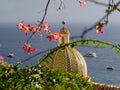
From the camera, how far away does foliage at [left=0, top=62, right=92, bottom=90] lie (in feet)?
9.71

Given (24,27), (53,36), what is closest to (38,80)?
(53,36)

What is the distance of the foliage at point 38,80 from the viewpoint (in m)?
2.96

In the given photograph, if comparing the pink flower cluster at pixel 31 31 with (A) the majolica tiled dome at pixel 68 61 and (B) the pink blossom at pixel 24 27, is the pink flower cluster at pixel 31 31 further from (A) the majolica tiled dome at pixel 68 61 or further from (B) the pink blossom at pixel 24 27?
(A) the majolica tiled dome at pixel 68 61

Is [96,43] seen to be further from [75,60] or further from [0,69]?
[75,60]

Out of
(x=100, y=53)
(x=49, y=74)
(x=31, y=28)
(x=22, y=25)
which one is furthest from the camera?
(x=100, y=53)

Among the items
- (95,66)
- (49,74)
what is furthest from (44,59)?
(95,66)

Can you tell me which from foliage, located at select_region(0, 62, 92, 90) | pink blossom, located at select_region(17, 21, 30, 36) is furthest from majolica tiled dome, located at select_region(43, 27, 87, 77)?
foliage, located at select_region(0, 62, 92, 90)

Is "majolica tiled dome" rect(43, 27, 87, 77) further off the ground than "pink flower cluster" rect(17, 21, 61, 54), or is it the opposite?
"pink flower cluster" rect(17, 21, 61, 54)

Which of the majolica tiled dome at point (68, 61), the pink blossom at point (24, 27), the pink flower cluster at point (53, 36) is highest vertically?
the pink blossom at point (24, 27)

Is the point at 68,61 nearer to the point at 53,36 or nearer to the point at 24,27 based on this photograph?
the point at 24,27

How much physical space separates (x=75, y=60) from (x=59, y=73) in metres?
15.1

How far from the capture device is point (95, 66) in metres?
77.1

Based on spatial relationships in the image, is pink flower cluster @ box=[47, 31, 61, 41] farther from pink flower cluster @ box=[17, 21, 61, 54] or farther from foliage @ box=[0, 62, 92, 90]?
foliage @ box=[0, 62, 92, 90]

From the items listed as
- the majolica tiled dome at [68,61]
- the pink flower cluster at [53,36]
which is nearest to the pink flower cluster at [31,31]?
the pink flower cluster at [53,36]
